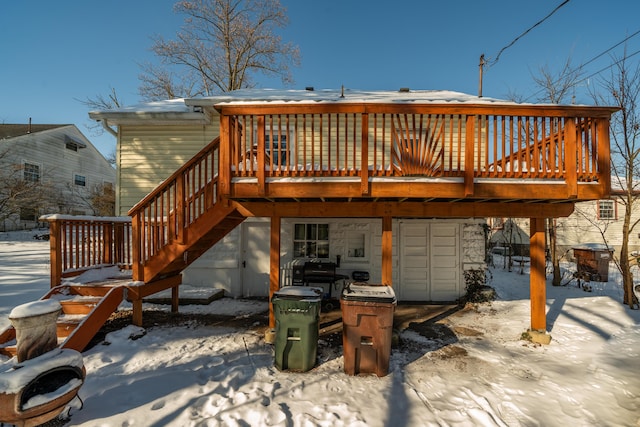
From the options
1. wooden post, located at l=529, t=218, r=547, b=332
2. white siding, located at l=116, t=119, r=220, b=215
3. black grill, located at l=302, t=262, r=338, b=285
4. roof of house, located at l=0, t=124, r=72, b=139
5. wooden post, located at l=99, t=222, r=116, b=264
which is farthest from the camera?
roof of house, located at l=0, t=124, r=72, b=139

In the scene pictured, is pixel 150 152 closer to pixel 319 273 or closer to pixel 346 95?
pixel 319 273

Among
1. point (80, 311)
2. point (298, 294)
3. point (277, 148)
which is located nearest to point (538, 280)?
point (298, 294)

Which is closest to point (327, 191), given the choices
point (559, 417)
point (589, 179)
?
point (559, 417)

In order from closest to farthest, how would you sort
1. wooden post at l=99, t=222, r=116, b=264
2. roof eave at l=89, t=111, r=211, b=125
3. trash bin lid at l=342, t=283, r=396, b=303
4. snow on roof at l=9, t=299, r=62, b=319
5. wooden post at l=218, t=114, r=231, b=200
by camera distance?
snow on roof at l=9, t=299, r=62, b=319 → trash bin lid at l=342, t=283, r=396, b=303 → wooden post at l=218, t=114, r=231, b=200 → wooden post at l=99, t=222, r=116, b=264 → roof eave at l=89, t=111, r=211, b=125

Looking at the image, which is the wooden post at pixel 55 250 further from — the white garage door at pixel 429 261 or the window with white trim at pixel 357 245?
the white garage door at pixel 429 261

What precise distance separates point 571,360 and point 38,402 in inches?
236

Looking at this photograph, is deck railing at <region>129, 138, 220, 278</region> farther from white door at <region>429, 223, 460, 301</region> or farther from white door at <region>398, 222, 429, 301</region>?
white door at <region>429, 223, 460, 301</region>

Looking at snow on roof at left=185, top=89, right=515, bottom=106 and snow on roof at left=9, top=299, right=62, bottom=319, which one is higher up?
snow on roof at left=185, top=89, right=515, bottom=106

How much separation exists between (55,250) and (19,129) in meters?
24.1

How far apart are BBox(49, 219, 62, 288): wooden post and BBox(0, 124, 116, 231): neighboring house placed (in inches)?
642

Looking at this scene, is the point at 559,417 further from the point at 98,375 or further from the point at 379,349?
Result: the point at 98,375

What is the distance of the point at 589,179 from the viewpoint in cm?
395

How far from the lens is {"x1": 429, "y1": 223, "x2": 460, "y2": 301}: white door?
23.1ft

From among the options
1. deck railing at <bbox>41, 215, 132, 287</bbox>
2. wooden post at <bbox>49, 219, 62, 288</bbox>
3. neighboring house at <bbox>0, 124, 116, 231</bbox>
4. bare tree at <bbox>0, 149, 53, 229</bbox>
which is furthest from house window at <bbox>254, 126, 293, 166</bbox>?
neighboring house at <bbox>0, 124, 116, 231</bbox>
